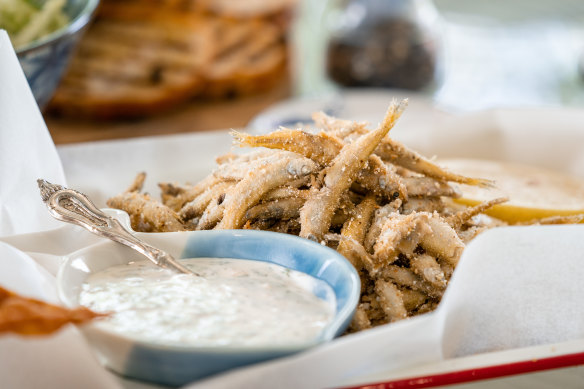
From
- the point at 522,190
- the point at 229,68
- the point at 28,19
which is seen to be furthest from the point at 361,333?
the point at 229,68

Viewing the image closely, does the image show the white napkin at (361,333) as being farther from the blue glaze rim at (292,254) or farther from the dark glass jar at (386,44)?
the dark glass jar at (386,44)

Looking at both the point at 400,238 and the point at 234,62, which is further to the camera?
the point at 234,62

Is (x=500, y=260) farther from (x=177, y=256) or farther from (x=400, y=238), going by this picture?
(x=177, y=256)

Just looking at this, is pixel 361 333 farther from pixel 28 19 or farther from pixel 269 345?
pixel 28 19

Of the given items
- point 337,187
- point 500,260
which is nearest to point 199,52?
point 337,187

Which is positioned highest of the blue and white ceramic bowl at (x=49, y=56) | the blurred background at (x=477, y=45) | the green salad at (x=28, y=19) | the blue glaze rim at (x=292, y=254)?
the green salad at (x=28, y=19)

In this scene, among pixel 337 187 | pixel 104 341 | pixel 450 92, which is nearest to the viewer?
pixel 104 341

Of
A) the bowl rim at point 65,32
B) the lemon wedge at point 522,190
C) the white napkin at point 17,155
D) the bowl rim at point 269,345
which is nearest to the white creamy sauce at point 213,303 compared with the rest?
the bowl rim at point 269,345
